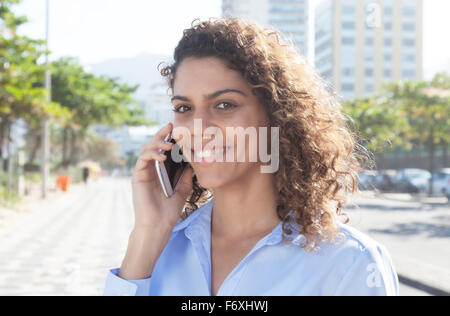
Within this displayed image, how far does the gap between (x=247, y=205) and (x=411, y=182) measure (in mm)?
26949

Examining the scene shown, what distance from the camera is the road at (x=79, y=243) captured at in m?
6.41

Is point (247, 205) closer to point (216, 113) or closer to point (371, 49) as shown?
point (216, 113)

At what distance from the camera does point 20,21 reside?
11.9 m

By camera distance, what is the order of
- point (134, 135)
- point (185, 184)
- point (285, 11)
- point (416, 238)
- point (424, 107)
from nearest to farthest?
point (185, 184) → point (285, 11) → point (416, 238) → point (424, 107) → point (134, 135)

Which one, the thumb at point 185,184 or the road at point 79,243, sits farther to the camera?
the road at point 79,243

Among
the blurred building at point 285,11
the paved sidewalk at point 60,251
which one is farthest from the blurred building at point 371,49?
the blurred building at point 285,11

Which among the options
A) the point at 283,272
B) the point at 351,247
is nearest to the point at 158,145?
the point at 283,272

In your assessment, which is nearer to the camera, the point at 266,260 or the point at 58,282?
the point at 266,260

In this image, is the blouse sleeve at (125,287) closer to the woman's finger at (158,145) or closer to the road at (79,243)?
the woman's finger at (158,145)

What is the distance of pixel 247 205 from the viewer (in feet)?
5.61

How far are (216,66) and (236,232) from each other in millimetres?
546
